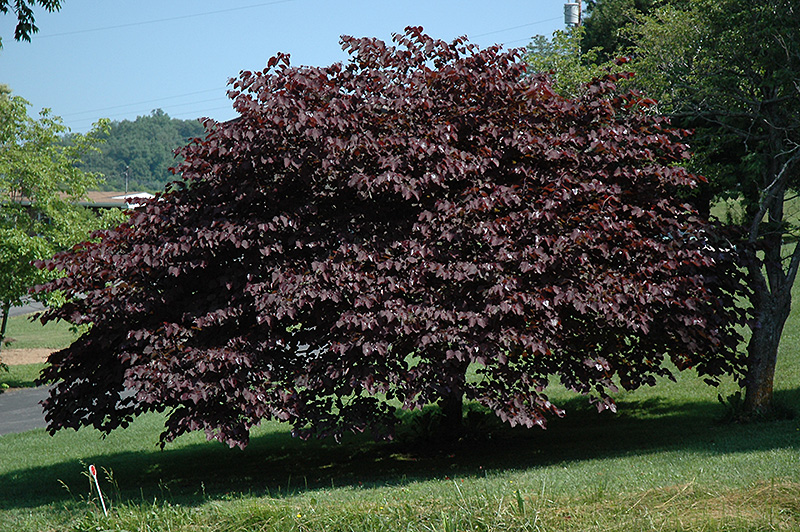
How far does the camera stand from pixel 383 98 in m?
7.07

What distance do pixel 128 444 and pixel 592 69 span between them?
16.2 metres

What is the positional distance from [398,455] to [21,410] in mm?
8887

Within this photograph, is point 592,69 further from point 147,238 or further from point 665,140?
point 147,238

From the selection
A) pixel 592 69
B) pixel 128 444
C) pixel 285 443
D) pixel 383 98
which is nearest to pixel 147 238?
pixel 383 98

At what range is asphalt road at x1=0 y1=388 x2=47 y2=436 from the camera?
41.9ft

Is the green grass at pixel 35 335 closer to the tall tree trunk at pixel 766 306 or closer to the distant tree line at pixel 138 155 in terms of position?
the tall tree trunk at pixel 766 306

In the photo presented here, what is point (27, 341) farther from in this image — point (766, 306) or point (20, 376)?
point (766, 306)

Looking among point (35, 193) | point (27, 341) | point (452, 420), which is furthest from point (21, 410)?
point (27, 341)

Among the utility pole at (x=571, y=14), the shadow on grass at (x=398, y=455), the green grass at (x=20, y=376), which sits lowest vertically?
the shadow on grass at (x=398, y=455)

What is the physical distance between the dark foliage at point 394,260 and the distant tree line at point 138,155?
11060cm

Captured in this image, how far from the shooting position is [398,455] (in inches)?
343

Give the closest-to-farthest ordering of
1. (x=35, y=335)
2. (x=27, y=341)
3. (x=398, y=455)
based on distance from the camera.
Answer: (x=398, y=455) < (x=27, y=341) < (x=35, y=335)

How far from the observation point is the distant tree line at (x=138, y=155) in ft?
398

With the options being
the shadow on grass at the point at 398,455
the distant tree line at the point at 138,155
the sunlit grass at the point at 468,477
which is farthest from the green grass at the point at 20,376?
the distant tree line at the point at 138,155
